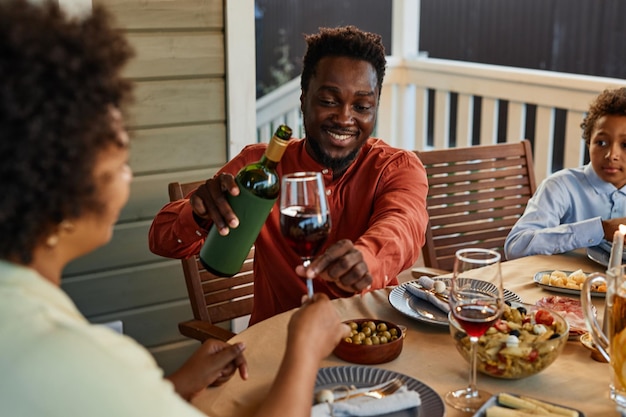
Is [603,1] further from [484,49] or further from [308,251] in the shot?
[308,251]

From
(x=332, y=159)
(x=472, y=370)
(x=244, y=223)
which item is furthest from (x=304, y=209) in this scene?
(x=332, y=159)

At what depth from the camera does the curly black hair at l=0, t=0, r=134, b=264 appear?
0.79m

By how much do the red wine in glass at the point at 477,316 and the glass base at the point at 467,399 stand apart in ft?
0.33

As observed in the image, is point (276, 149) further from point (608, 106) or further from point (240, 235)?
point (608, 106)

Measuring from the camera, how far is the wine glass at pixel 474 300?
124 cm

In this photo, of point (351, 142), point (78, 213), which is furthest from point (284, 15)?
point (78, 213)

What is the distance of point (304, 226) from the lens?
4.51 feet

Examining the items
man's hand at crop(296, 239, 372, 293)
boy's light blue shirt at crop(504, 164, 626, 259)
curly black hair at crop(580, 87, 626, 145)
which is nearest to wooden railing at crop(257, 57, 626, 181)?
curly black hair at crop(580, 87, 626, 145)

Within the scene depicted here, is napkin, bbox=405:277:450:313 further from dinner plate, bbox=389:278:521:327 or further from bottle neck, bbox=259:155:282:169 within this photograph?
bottle neck, bbox=259:155:282:169

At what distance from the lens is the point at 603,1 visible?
4160mm

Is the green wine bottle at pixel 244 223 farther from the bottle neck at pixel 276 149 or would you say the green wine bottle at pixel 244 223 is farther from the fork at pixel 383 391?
the fork at pixel 383 391

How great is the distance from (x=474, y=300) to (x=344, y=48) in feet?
3.10

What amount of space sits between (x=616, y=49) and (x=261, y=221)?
319 centimetres

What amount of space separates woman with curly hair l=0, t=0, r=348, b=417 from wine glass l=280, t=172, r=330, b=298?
0.47 meters
